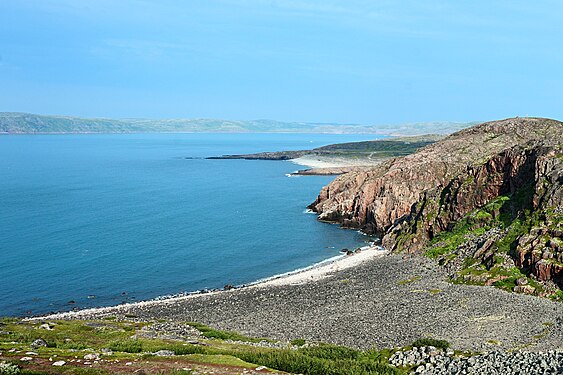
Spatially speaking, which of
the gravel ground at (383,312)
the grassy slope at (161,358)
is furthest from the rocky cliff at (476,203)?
the grassy slope at (161,358)

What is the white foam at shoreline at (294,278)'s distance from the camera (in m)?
62.4

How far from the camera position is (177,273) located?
8000 centimetres

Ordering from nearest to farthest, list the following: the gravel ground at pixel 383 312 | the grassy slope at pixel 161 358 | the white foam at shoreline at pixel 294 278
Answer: the grassy slope at pixel 161 358, the gravel ground at pixel 383 312, the white foam at shoreline at pixel 294 278

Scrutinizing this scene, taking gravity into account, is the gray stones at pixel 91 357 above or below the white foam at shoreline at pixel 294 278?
above

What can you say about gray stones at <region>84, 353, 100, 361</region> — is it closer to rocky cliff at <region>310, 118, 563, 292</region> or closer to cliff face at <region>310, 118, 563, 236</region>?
rocky cliff at <region>310, 118, 563, 292</region>

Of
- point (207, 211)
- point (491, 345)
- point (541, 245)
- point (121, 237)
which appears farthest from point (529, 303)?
point (207, 211)

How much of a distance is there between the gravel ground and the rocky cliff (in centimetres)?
500

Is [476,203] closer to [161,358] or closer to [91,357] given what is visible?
[161,358]

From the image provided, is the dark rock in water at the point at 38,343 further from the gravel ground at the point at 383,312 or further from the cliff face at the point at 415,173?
the cliff face at the point at 415,173

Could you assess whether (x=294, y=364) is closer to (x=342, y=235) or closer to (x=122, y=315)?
(x=122, y=315)

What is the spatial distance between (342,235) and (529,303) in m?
54.7

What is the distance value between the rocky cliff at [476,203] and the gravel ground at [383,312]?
5.00m

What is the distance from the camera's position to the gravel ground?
43.2 metres

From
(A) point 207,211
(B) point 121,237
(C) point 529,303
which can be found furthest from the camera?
(A) point 207,211
